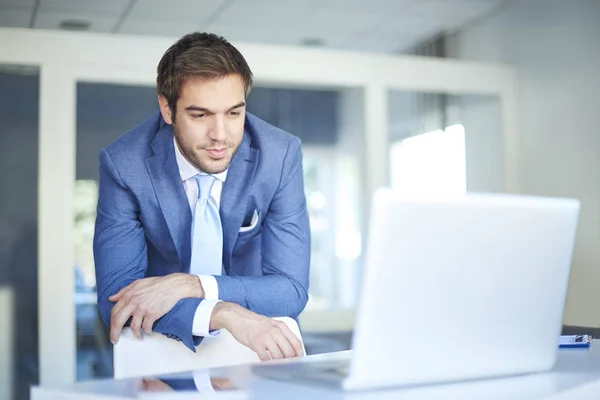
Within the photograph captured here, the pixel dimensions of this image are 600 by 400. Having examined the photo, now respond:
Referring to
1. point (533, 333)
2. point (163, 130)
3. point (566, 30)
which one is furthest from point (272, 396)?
point (566, 30)

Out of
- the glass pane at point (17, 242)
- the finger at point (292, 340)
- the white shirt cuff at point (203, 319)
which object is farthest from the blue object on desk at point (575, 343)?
the glass pane at point (17, 242)

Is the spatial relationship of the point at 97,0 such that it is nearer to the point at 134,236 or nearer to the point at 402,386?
the point at 134,236

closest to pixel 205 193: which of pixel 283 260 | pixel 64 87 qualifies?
pixel 283 260

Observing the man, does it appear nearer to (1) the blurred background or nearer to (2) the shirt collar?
(2) the shirt collar

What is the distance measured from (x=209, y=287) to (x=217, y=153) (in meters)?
0.49

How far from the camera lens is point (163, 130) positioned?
94.0 inches

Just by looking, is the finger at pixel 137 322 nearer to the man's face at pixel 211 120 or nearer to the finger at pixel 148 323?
the finger at pixel 148 323

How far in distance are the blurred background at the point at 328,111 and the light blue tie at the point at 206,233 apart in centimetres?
219

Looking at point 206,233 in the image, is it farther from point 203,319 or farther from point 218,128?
point 203,319

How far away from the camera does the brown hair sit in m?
2.31

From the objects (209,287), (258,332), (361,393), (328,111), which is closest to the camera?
(361,393)

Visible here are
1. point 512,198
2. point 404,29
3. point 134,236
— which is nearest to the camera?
point 512,198

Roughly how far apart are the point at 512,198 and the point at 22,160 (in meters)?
4.00

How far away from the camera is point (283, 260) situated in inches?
86.6
